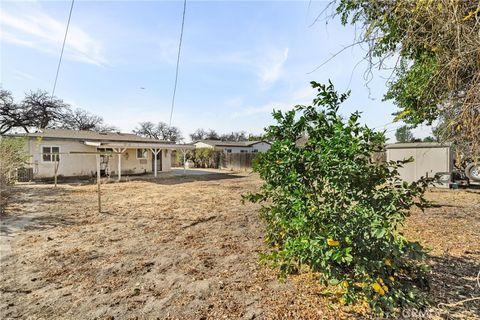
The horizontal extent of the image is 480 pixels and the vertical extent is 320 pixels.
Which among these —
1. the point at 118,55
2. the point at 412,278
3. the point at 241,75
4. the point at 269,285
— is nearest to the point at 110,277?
the point at 269,285

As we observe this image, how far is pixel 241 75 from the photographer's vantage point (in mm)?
9734

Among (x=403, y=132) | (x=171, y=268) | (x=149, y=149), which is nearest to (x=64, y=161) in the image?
(x=149, y=149)

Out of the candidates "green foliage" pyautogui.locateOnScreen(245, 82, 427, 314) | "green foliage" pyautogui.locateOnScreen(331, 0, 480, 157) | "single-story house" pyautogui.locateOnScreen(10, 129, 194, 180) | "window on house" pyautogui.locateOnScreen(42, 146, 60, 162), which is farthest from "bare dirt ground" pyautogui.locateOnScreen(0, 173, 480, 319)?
"window on house" pyautogui.locateOnScreen(42, 146, 60, 162)

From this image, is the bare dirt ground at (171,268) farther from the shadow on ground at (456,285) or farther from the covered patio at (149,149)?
the covered patio at (149,149)

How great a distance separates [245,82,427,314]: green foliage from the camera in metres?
2.15

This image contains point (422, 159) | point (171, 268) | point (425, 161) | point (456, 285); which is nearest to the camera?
point (456, 285)

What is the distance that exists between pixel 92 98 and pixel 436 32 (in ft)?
28.3

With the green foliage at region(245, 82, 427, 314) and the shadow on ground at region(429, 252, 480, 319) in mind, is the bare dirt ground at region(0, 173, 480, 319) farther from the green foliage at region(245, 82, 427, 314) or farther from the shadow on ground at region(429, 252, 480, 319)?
the green foliage at region(245, 82, 427, 314)

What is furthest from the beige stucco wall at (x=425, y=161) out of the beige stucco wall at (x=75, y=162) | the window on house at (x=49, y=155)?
the window on house at (x=49, y=155)

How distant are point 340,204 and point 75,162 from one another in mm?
17805

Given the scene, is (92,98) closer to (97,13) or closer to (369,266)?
(97,13)

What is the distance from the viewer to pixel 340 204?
8.33ft

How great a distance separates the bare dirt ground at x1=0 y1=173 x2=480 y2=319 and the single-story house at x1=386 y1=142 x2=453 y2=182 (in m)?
5.11

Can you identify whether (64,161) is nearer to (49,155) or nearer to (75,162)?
(75,162)
